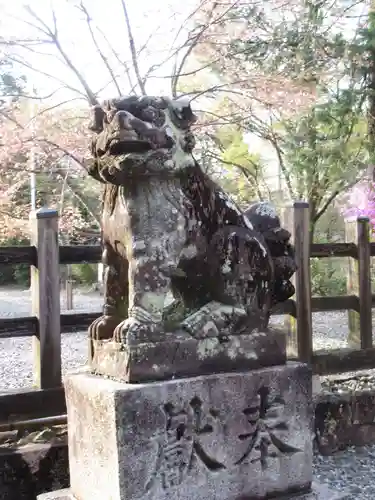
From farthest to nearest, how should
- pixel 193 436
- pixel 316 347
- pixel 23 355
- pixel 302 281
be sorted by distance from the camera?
pixel 23 355
pixel 316 347
pixel 302 281
pixel 193 436

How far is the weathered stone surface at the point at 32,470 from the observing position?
10.5ft

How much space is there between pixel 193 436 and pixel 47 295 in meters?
2.18

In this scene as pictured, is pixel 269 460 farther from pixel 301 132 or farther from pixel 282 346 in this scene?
pixel 301 132

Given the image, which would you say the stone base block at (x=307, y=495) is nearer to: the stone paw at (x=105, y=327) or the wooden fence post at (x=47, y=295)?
the stone paw at (x=105, y=327)

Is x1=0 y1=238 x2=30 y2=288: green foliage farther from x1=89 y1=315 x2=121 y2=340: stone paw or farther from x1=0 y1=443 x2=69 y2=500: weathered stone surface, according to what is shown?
x1=89 y1=315 x2=121 y2=340: stone paw

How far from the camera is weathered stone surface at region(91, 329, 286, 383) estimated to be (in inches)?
91.2

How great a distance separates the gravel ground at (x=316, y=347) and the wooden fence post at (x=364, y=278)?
882 mm

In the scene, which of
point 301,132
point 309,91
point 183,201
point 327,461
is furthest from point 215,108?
point 183,201

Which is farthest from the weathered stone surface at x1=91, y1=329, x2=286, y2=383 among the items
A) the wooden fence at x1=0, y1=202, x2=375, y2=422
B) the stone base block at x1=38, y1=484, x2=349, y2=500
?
the wooden fence at x1=0, y1=202, x2=375, y2=422

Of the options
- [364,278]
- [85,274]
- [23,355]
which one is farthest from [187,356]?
[85,274]

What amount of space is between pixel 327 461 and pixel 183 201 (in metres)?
2.54

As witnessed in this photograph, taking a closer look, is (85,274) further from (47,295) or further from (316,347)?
(47,295)

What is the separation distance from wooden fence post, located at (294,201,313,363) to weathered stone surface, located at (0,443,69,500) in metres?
2.56

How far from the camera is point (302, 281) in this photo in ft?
17.4
